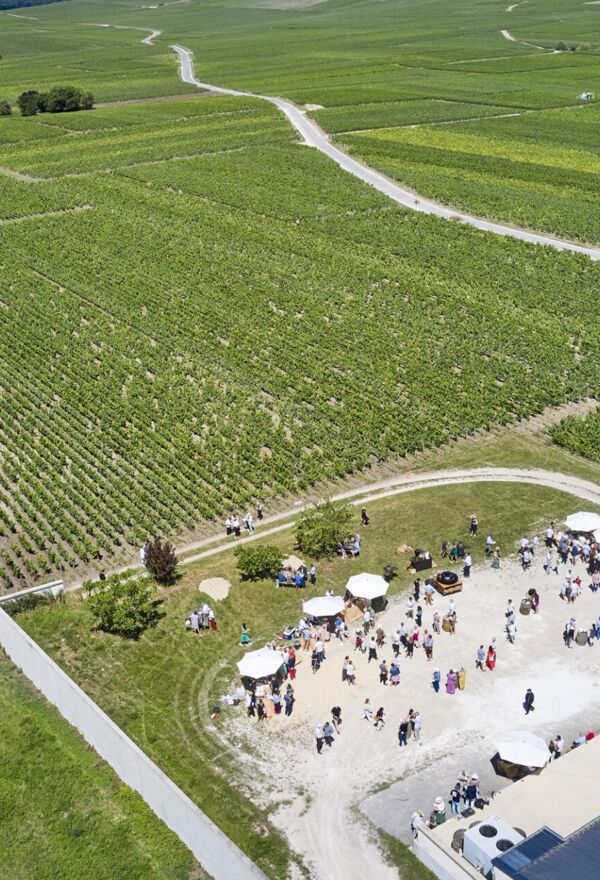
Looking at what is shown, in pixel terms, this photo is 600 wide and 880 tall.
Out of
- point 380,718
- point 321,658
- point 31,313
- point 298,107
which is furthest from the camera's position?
point 298,107

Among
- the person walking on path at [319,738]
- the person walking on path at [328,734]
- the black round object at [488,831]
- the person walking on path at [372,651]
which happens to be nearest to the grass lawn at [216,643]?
the person walking on path at [319,738]

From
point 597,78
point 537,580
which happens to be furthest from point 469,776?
point 597,78

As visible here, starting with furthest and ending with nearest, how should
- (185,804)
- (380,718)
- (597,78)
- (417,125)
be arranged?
1. (597,78)
2. (417,125)
3. (380,718)
4. (185,804)

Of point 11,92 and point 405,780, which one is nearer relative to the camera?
point 405,780

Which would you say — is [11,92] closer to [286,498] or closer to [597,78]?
[597,78]

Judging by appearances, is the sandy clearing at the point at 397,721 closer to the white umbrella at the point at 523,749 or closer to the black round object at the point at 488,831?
the white umbrella at the point at 523,749

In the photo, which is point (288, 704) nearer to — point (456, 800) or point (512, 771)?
point (456, 800)

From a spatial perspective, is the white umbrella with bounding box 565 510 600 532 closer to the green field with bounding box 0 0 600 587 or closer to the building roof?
the green field with bounding box 0 0 600 587

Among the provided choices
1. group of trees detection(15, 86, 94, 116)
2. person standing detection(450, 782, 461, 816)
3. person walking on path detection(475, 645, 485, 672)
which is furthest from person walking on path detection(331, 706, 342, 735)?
group of trees detection(15, 86, 94, 116)
